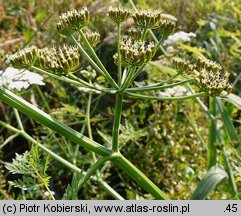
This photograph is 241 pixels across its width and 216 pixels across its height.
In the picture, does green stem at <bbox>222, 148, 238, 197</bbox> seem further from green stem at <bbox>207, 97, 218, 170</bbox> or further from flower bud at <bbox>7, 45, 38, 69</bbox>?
flower bud at <bbox>7, 45, 38, 69</bbox>

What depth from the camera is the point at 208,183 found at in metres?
2.40

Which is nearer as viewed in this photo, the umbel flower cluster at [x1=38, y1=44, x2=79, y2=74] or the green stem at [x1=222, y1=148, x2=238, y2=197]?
the umbel flower cluster at [x1=38, y1=44, x2=79, y2=74]

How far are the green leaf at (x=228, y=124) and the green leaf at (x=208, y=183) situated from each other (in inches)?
9.9

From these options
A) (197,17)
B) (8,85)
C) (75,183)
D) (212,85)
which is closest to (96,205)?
(75,183)

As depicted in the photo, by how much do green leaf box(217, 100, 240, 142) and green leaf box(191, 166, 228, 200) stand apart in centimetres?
25

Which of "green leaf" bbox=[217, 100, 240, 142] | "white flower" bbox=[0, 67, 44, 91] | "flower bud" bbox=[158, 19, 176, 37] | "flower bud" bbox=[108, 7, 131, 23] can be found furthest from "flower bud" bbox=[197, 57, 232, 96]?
"green leaf" bbox=[217, 100, 240, 142]

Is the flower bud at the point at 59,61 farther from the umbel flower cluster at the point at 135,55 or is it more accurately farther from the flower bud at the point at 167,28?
the flower bud at the point at 167,28

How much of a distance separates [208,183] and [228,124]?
466 mm

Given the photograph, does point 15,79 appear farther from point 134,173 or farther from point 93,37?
point 134,173

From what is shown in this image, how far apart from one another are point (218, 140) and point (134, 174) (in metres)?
1.42

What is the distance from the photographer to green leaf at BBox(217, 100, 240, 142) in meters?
2.70

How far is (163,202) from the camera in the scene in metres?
1.71

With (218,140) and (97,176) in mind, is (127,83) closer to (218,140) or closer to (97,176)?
(97,176)

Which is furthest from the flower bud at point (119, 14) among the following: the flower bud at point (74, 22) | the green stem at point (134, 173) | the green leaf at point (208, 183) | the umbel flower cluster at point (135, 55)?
the green leaf at point (208, 183)
